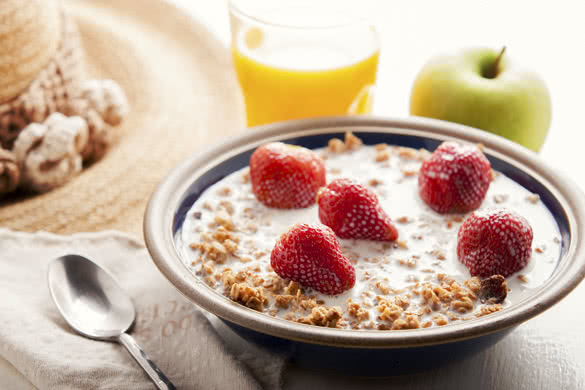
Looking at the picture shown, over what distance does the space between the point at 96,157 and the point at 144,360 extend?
2.47 ft

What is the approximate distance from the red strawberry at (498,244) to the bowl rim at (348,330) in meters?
0.06

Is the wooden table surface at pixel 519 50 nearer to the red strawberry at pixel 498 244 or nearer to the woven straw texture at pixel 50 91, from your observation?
the red strawberry at pixel 498 244

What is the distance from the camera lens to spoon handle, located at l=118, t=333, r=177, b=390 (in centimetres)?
103

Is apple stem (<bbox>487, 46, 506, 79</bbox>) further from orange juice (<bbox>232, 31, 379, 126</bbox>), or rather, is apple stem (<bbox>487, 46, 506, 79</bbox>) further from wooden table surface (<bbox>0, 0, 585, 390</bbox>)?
orange juice (<bbox>232, 31, 379, 126</bbox>)

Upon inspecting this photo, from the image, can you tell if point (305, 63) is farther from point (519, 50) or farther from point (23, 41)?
point (519, 50)

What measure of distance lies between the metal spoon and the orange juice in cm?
62

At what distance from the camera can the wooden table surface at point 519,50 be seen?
114 cm

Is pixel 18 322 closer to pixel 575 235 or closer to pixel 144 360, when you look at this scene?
pixel 144 360

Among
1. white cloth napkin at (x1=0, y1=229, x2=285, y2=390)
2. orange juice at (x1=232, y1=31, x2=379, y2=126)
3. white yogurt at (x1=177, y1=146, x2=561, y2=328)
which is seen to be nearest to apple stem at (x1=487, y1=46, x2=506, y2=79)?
orange juice at (x1=232, y1=31, x2=379, y2=126)

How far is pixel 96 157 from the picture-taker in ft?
5.56

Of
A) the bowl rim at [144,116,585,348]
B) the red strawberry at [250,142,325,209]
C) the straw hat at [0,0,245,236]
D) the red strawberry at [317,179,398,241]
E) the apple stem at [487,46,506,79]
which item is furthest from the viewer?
the apple stem at [487,46,506,79]

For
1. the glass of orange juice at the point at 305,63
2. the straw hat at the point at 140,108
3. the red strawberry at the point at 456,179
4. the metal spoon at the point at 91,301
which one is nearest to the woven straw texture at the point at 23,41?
the straw hat at the point at 140,108

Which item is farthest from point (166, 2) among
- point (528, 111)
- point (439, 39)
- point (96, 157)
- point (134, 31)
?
point (528, 111)

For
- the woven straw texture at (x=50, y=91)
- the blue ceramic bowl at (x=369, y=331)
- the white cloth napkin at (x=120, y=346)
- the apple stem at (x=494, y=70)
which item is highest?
the apple stem at (x=494, y=70)
